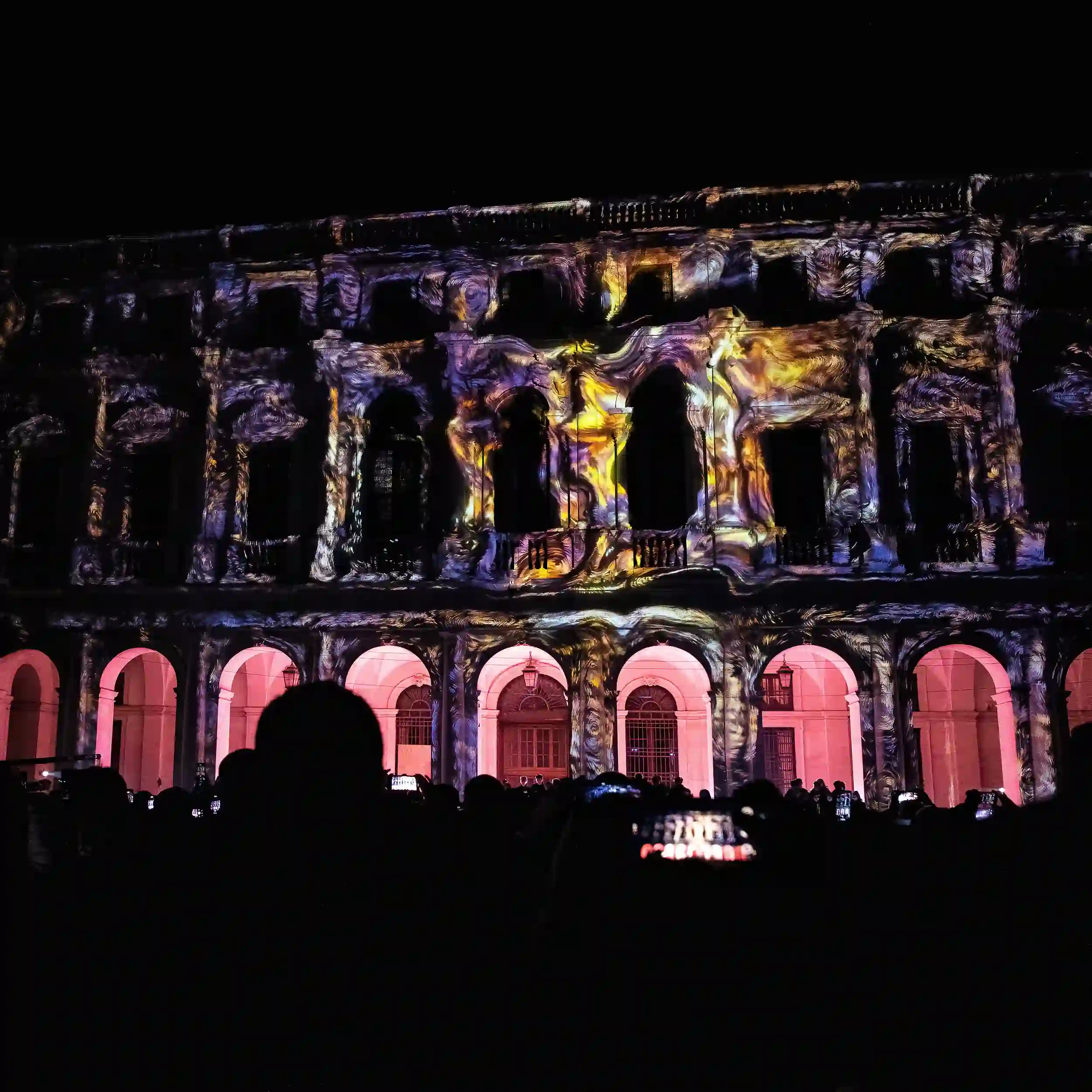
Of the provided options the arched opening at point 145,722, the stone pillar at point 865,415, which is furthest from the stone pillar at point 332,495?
the stone pillar at point 865,415

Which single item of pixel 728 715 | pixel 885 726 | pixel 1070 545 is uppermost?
pixel 1070 545

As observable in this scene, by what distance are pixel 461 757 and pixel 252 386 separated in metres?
9.69

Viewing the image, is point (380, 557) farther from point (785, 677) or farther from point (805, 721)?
point (805, 721)

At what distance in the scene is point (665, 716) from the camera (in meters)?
22.7

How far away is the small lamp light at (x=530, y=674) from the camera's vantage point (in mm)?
21219

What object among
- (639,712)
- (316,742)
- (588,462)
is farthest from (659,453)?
(316,742)

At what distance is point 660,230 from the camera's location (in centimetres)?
2092

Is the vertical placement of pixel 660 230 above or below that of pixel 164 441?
above

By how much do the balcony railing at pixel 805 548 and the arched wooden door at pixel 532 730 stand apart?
6378mm

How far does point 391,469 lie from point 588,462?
4614 mm

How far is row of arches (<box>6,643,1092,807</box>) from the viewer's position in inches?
851

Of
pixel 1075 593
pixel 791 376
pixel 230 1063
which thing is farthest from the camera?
pixel 791 376

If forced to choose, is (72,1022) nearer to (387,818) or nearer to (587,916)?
(387,818)

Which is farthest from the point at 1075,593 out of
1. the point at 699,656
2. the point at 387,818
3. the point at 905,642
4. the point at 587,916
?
the point at 387,818
